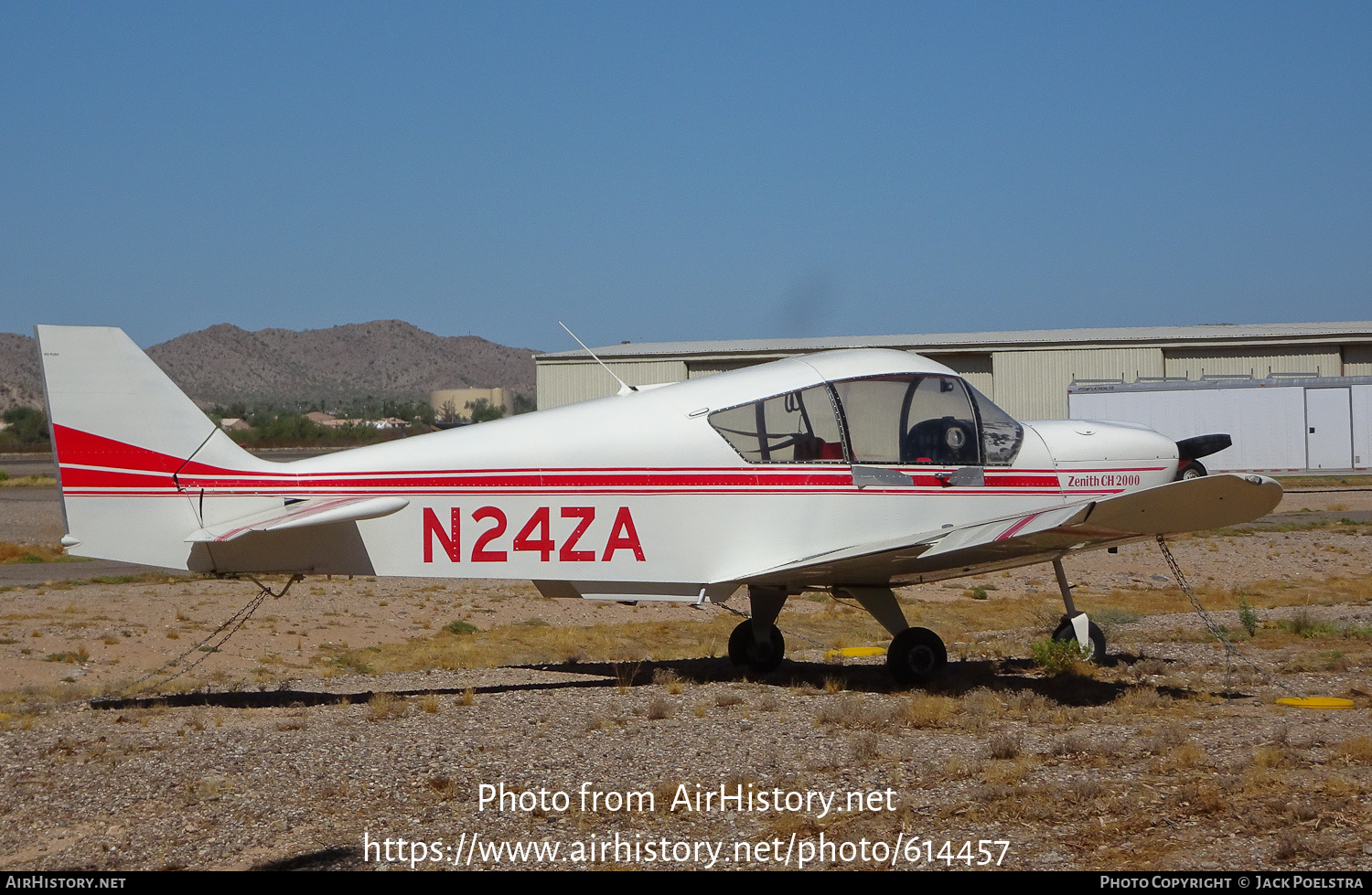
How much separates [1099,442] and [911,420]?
2134 millimetres

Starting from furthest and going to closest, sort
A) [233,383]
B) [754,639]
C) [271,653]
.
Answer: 1. [233,383]
2. [271,653]
3. [754,639]

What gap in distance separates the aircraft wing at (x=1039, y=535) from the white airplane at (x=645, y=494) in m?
0.03

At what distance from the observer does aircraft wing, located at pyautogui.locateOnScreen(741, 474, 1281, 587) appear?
8133mm

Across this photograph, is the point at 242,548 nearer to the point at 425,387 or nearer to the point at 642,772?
the point at 642,772

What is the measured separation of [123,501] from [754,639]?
5567mm

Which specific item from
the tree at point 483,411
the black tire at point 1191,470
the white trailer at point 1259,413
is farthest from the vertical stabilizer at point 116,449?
the tree at point 483,411

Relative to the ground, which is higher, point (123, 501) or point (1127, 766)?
point (123, 501)

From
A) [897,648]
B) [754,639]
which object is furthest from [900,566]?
[754,639]

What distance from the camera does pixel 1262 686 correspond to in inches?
382

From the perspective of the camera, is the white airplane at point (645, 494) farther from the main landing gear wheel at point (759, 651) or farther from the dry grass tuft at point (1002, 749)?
the dry grass tuft at point (1002, 749)

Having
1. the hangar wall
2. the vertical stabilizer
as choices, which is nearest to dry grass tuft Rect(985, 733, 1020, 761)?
the vertical stabilizer

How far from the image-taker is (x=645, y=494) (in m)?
9.29

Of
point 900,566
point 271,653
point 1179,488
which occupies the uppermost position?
point 1179,488

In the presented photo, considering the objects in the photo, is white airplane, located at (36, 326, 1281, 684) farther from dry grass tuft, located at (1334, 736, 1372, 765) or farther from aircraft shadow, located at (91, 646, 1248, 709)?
dry grass tuft, located at (1334, 736, 1372, 765)
